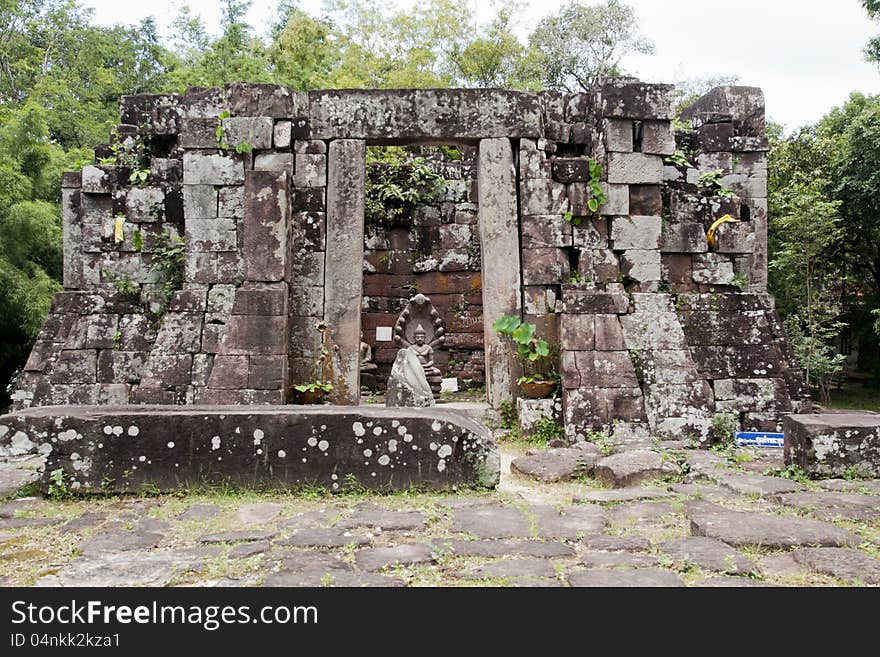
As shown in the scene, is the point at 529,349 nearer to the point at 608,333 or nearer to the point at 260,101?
the point at 608,333

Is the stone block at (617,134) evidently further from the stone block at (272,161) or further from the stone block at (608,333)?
the stone block at (272,161)

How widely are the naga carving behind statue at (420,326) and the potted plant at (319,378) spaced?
11.8 ft

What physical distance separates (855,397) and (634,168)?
12817 millimetres

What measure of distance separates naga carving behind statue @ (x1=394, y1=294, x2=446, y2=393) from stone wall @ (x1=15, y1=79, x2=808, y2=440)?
11.5 ft

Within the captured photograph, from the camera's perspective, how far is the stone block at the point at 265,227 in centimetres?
845

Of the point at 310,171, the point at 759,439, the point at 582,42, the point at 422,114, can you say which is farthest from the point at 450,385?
the point at 582,42

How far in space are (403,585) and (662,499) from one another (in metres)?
2.55

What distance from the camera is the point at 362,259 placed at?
9.04m

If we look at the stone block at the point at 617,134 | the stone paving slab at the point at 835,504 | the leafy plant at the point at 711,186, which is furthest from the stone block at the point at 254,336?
the leafy plant at the point at 711,186

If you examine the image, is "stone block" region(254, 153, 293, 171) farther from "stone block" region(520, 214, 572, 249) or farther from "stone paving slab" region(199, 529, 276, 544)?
"stone paving slab" region(199, 529, 276, 544)

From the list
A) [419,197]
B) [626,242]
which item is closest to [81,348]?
[419,197]

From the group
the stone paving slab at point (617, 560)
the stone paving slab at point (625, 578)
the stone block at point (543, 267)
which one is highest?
the stone block at point (543, 267)

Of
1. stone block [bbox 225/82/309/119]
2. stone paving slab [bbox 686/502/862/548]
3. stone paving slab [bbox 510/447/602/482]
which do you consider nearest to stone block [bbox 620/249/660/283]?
stone paving slab [bbox 510/447/602/482]
